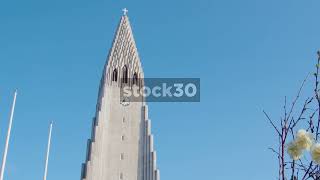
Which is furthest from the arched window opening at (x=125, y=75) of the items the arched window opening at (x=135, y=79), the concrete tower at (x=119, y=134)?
the arched window opening at (x=135, y=79)

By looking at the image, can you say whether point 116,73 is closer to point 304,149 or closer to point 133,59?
point 133,59

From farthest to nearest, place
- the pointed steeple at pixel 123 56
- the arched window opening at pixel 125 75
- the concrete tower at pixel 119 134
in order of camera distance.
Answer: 1. the pointed steeple at pixel 123 56
2. the arched window opening at pixel 125 75
3. the concrete tower at pixel 119 134

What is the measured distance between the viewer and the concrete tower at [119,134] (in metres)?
43.7

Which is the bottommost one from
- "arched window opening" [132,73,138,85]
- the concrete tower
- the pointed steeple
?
the concrete tower

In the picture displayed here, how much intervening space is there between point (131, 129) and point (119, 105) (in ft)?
9.77

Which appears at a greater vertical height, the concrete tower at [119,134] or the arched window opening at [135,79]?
the arched window opening at [135,79]

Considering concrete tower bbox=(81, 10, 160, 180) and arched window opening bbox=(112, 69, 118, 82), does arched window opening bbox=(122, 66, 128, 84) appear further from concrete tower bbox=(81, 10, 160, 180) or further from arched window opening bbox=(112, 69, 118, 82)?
arched window opening bbox=(112, 69, 118, 82)

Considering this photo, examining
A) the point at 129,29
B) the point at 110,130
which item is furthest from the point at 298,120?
the point at 129,29

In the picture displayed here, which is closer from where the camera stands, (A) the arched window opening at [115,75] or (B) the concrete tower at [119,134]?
(B) the concrete tower at [119,134]

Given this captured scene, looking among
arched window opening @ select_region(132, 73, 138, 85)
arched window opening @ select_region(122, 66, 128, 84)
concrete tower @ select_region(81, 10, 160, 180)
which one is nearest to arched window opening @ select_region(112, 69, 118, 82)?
concrete tower @ select_region(81, 10, 160, 180)

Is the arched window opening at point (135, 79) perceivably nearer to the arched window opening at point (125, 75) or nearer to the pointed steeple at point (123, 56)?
the pointed steeple at point (123, 56)

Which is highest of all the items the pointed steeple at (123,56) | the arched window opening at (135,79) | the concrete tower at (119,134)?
the pointed steeple at (123,56)

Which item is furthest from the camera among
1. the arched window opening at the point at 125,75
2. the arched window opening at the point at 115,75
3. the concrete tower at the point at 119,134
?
the arched window opening at the point at 125,75

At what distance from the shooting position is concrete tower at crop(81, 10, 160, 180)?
43719 millimetres
